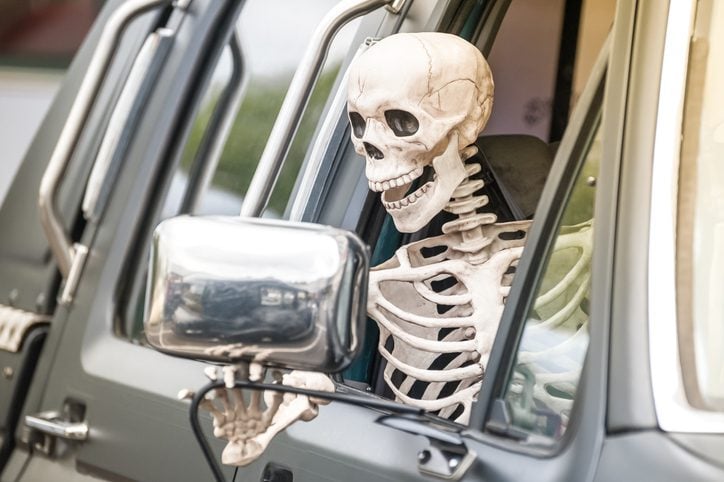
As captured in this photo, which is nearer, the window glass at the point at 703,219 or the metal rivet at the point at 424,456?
the window glass at the point at 703,219

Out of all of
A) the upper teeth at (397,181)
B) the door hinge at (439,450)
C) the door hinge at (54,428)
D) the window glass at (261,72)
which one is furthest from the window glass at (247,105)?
the door hinge at (439,450)

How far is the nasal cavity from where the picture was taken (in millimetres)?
2565

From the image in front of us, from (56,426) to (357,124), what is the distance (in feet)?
3.21

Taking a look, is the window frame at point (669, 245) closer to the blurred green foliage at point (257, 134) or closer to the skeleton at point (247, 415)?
the skeleton at point (247, 415)

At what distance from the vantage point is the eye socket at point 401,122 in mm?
2523

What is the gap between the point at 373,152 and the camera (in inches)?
102

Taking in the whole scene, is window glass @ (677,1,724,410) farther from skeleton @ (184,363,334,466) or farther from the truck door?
skeleton @ (184,363,334,466)

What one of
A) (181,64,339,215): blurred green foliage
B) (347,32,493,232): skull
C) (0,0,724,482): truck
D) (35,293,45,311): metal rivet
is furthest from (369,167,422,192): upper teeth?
(35,293,45,311): metal rivet

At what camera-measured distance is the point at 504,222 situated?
8.50 feet

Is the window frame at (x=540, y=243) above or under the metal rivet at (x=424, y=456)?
above

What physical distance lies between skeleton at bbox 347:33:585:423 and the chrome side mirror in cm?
66

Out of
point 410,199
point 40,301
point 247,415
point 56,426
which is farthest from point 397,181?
point 40,301

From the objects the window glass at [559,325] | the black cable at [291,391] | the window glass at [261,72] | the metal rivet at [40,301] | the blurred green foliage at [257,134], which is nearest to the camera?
the black cable at [291,391]

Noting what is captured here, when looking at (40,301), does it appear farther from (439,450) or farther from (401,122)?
(439,450)
